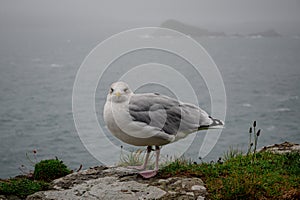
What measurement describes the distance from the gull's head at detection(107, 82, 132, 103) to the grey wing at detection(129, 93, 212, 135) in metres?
0.21

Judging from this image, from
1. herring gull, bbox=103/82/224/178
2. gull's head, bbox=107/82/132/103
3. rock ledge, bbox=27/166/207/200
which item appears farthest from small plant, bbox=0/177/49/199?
gull's head, bbox=107/82/132/103

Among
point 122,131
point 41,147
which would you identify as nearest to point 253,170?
point 122,131

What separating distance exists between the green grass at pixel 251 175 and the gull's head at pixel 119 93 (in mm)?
2064

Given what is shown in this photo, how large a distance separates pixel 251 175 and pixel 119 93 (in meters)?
3.47

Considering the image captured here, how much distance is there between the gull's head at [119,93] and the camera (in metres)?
9.02

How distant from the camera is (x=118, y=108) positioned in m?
8.93

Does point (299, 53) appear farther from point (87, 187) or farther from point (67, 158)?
point (87, 187)

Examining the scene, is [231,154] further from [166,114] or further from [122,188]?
[122,188]

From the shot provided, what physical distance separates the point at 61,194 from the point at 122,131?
1.97 meters

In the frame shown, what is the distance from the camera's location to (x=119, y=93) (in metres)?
9.00

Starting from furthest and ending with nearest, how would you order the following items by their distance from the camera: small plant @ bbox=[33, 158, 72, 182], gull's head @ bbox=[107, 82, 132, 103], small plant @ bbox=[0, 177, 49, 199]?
small plant @ bbox=[33, 158, 72, 182]
small plant @ bbox=[0, 177, 49, 199]
gull's head @ bbox=[107, 82, 132, 103]

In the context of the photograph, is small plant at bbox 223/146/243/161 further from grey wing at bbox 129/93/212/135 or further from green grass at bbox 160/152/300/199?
grey wing at bbox 129/93/212/135

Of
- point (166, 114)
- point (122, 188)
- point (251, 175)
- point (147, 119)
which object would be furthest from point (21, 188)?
point (251, 175)

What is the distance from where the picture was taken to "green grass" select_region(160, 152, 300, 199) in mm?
7895
